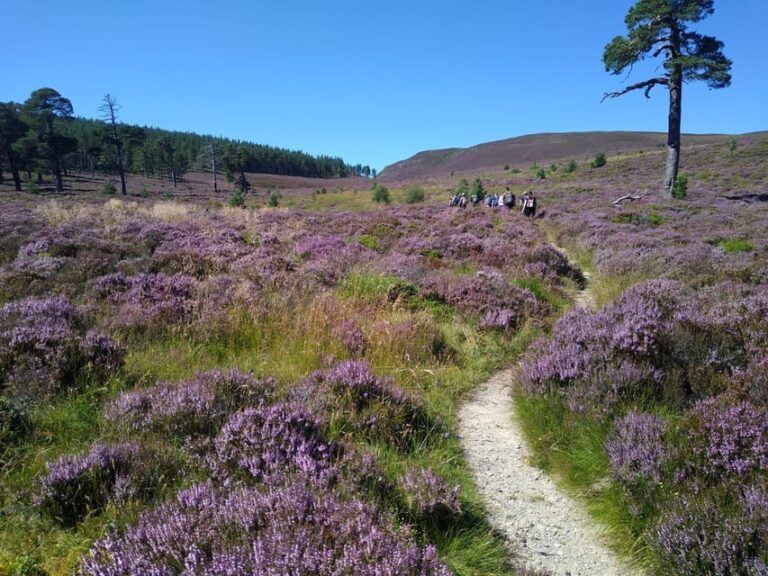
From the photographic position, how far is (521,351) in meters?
5.93

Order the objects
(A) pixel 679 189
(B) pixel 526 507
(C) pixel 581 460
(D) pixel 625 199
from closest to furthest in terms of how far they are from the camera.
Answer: (B) pixel 526 507
(C) pixel 581 460
(A) pixel 679 189
(D) pixel 625 199

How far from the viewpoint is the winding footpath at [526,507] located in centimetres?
265

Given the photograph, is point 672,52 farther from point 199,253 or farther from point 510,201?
point 199,253

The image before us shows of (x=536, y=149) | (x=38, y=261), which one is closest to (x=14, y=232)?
(x=38, y=261)

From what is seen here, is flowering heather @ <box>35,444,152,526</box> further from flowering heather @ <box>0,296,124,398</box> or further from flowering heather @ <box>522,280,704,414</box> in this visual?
flowering heather @ <box>522,280,704,414</box>

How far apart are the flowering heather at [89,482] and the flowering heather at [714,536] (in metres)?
2.90

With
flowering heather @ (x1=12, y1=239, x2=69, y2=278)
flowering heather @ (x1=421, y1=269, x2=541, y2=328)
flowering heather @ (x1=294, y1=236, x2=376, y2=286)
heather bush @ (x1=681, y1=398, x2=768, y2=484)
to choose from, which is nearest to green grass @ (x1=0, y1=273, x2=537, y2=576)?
flowering heather @ (x1=421, y1=269, x2=541, y2=328)

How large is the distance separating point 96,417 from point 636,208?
21.8 meters

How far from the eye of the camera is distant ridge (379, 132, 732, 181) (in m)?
87.1

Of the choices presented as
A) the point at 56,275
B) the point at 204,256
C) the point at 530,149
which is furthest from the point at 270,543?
the point at 530,149

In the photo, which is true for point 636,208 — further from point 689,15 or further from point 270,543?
point 270,543

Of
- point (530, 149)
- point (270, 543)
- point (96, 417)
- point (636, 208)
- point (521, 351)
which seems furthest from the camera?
point (530, 149)

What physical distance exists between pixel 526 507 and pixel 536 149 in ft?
353

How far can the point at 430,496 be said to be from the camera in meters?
2.71
